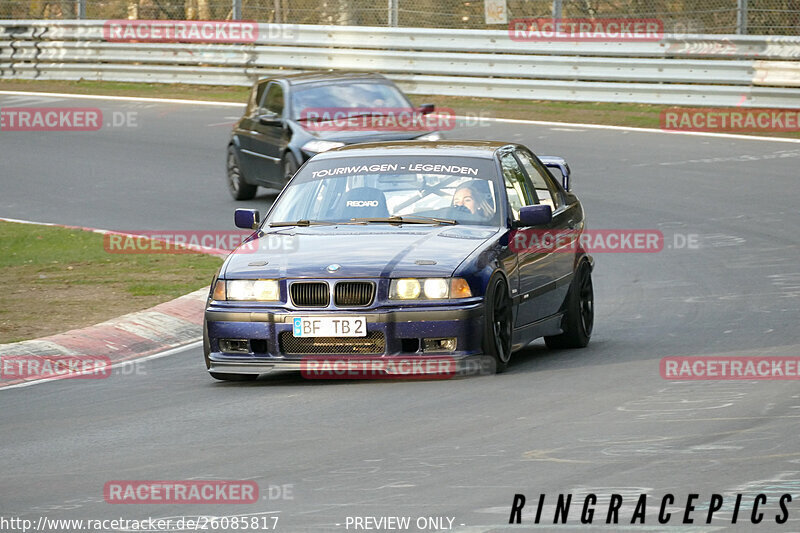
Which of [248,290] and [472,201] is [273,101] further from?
[248,290]

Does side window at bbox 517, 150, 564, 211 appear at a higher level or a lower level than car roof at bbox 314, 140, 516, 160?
lower

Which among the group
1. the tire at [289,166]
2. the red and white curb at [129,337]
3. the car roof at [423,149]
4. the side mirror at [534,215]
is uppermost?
the car roof at [423,149]

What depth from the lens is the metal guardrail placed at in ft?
80.7

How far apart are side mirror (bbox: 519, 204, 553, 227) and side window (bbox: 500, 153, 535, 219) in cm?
30

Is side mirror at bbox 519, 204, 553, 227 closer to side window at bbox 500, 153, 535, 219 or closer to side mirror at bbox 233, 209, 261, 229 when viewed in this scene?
side window at bbox 500, 153, 535, 219

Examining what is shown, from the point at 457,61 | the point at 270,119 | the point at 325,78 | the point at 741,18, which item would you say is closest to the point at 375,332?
the point at 270,119

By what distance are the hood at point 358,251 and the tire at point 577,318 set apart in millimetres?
1181

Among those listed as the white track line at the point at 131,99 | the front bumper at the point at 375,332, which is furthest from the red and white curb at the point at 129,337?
the white track line at the point at 131,99

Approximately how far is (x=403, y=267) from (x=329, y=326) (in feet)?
1.81

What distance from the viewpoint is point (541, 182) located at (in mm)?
11180

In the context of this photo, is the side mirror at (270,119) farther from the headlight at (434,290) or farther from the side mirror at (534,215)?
the headlight at (434,290)

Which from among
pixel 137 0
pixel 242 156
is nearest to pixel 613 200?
pixel 242 156

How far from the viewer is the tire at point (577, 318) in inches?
424

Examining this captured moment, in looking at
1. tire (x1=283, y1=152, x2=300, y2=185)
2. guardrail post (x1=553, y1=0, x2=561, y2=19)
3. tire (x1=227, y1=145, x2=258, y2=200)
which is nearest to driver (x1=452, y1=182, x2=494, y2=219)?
tire (x1=283, y1=152, x2=300, y2=185)
